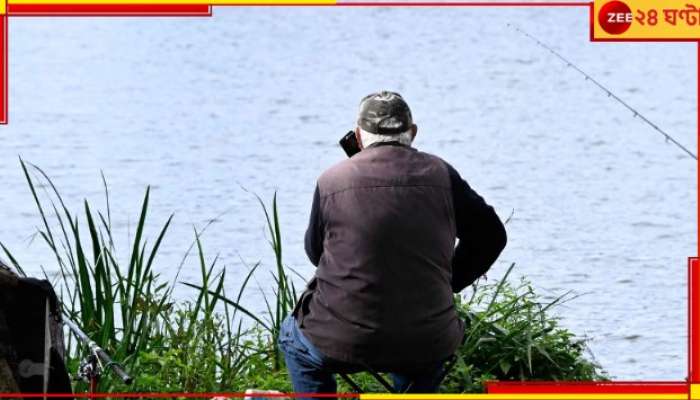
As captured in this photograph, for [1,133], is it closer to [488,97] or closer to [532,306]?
[488,97]

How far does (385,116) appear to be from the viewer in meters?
5.74

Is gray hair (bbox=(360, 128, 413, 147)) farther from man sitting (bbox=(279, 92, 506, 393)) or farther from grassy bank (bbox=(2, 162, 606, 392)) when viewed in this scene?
grassy bank (bbox=(2, 162, 606, 392))

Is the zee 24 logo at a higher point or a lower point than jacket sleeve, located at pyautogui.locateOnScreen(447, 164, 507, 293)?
higher

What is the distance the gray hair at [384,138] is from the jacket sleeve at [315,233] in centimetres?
23

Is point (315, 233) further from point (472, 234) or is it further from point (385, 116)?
point (472, 234)

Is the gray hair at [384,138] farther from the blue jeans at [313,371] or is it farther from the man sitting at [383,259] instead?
the blue jeans at [313,371]

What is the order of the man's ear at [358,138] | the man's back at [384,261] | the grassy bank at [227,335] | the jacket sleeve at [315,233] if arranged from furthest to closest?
the grassy bank at [227,335], the man's ear at [358,138], the jacket sleeve at [315,233], the man's back at [384,261]

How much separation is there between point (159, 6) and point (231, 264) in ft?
12.3

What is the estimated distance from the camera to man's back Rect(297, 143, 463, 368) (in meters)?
5.57

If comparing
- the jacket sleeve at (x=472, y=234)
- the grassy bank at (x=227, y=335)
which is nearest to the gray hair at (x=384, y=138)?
the jacket sleeve at (x=472, y=234)

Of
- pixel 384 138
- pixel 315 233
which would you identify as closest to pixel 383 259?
pixel 315 233

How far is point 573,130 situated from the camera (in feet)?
50.2

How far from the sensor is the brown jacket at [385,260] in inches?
219

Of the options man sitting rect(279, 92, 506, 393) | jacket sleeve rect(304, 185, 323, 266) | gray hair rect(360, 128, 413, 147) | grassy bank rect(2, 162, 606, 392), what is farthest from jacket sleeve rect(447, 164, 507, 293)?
grassy bank rect(2, 162, 606, 392)
